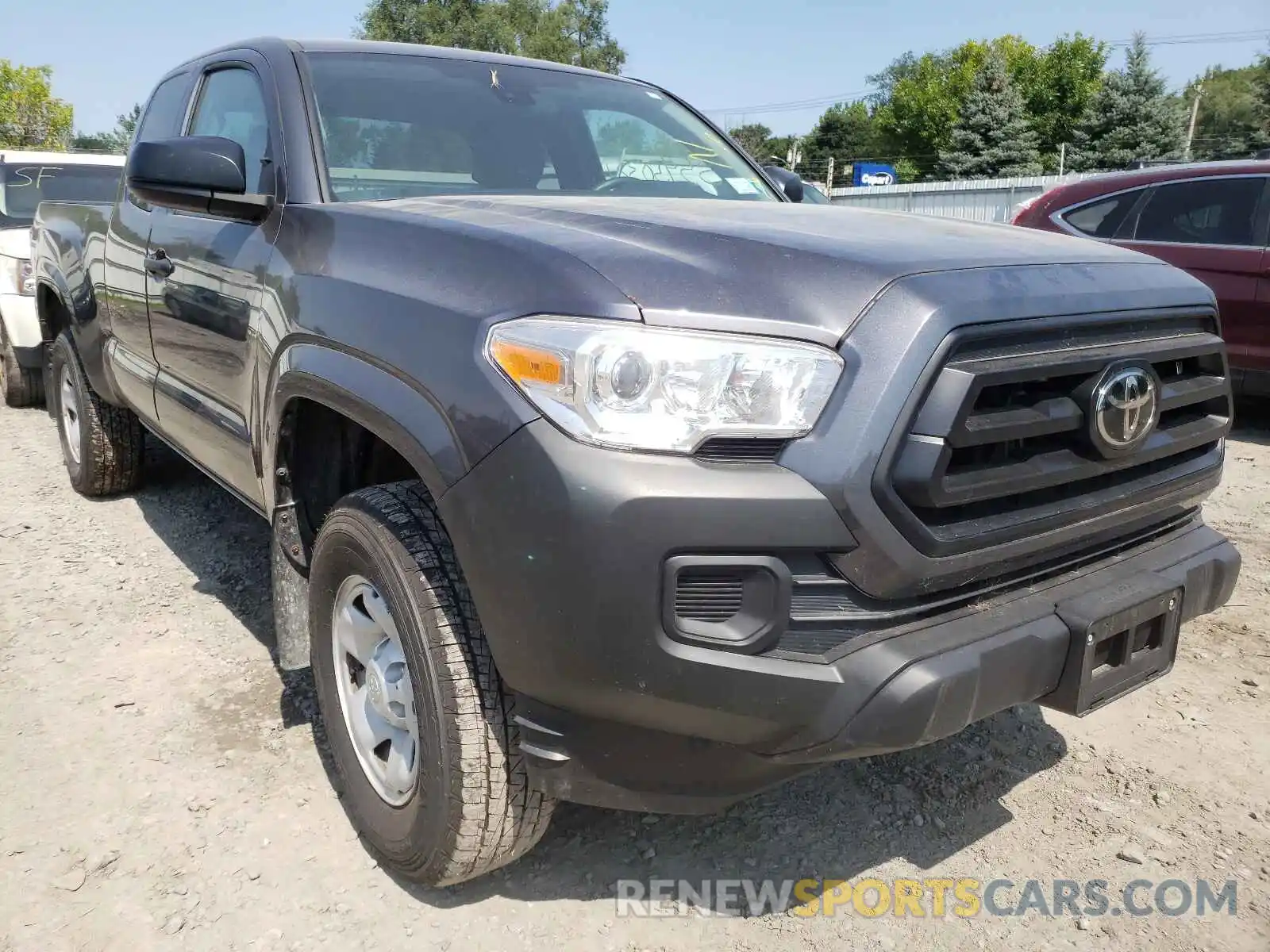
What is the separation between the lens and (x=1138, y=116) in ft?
133

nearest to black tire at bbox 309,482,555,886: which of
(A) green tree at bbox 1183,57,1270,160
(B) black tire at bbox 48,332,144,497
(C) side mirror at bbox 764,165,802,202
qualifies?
(C) side mirror at bbox 764,165,802,202

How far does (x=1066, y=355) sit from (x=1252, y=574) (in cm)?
272

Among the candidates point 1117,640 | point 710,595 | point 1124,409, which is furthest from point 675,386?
point 1117,640

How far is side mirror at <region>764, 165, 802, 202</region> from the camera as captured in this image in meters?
3.52

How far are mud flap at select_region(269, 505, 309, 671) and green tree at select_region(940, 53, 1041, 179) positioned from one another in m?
47.9

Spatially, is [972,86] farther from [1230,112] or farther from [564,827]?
[564,827]

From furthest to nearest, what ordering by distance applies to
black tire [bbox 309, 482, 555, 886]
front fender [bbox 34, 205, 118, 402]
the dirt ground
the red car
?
the red car < front fender [bbox 34, 205, 118, 402] < the dirt ground < black tire [bbox 309, 482, 555, 886]

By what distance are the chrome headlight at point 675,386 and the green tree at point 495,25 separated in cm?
4220

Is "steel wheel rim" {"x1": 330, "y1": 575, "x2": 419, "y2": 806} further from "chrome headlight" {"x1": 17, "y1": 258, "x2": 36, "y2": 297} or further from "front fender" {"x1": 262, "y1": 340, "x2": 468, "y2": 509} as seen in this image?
"chrome headlight" {"x1": 17, "y1": 258, "x2": 36, "y2": 297}

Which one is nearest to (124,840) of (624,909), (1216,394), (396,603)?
(396,603)

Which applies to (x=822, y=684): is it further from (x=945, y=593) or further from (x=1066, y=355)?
(x=1066, y=355)

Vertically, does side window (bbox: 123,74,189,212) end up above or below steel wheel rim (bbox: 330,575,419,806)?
above

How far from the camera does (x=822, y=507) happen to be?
160 centimetres

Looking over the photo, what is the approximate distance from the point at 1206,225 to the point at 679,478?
597cm
